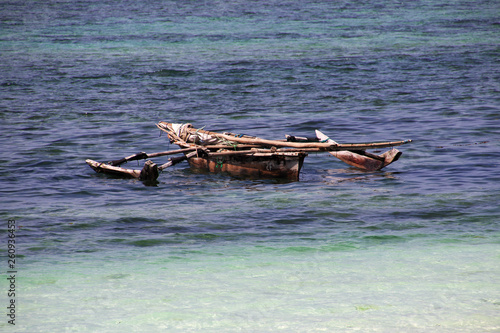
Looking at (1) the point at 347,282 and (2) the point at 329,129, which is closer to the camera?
(1) the point at 347,282

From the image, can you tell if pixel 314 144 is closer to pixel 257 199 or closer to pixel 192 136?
pixel 257 199

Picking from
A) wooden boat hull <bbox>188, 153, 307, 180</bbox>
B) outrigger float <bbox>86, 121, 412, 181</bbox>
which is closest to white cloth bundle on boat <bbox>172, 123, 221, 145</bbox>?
outrigger float <bbox>86, 121, 412, 181</bbox>

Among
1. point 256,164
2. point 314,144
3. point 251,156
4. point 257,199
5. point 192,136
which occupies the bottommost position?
point 257,199

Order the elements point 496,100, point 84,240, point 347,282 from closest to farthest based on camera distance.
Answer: point 347,282, point 84,240, point 496,100

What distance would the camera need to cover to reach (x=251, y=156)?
541 inches

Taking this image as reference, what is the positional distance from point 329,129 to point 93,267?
11124 mm

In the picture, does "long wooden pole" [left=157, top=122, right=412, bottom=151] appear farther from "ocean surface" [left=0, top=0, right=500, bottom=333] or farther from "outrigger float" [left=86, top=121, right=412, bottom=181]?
"ocean surface" [left=0, top=0, right=500, bottom=333]

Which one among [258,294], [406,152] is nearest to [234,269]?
[258,294]

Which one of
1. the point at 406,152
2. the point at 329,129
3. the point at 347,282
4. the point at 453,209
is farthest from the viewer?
the point at 329,129

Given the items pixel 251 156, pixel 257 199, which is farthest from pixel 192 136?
pixel 257 199

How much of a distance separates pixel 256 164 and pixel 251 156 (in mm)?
204

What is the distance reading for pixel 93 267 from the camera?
8891 millimetres

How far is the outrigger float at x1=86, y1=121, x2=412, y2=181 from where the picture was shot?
13234 mm

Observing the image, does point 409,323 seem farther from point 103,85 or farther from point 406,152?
Answer: point 103,85
